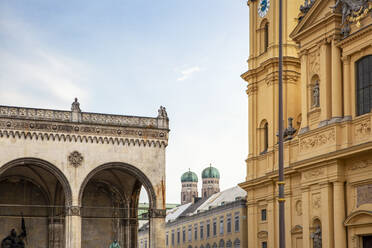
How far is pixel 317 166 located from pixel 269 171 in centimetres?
879

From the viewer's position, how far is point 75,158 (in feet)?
150

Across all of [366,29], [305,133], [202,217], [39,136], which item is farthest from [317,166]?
[202,217]

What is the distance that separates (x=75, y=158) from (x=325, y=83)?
1771 cm

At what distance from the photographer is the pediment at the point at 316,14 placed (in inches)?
1475

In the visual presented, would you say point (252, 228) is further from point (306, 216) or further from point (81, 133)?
point (81, 133)

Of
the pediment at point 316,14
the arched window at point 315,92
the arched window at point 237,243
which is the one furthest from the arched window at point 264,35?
the arched window at point 237,243

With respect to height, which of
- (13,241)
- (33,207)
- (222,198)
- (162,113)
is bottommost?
(13,241)

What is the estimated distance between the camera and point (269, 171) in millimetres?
45344

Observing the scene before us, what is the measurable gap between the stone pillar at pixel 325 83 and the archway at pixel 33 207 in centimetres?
2237

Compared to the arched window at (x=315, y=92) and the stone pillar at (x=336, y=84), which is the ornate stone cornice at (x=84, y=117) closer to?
the arched window at (x=315, y=92)

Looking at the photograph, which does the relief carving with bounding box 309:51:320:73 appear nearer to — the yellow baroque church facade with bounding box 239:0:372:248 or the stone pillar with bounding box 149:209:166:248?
the yellow baroque church facade with bounding box 239:0:372:248

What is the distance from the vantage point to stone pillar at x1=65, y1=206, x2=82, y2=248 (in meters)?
44.7

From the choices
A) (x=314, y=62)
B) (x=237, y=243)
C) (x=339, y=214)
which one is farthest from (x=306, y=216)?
(x=237, y=243)

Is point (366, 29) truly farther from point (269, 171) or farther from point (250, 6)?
point (250, 6)
